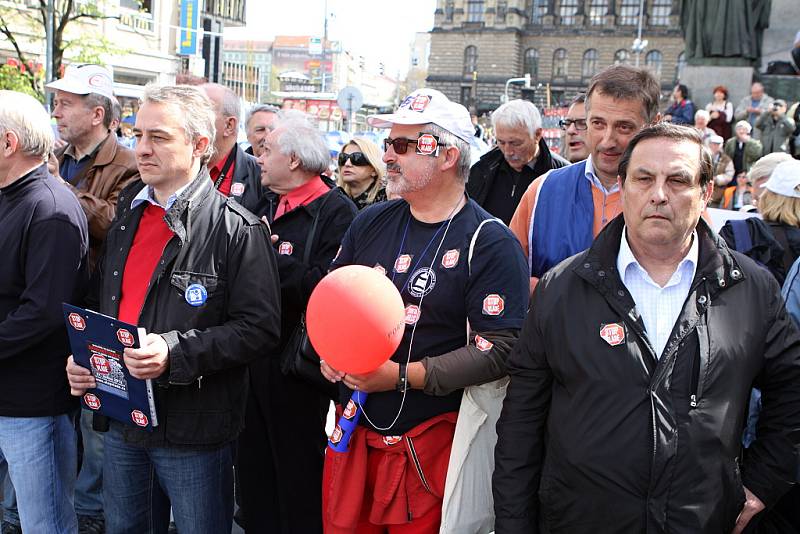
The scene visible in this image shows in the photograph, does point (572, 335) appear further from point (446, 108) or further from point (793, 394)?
point (446, 108)

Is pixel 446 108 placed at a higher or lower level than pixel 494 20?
lower

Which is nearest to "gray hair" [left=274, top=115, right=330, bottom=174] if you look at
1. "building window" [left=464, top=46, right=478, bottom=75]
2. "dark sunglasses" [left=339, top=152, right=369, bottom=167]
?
"dark sunglasses" [left=339, top=152, right=369, bottom=167]

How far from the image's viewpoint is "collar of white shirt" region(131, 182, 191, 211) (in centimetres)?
311

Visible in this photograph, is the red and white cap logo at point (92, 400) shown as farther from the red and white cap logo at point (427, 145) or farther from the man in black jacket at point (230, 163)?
the man in black jacket at point (230, 163)

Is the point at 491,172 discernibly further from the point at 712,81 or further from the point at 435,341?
the point at 712,81

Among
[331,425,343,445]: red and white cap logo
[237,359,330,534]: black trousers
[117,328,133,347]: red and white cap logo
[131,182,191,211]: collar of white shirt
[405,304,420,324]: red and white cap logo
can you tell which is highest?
[131,182,191,211]: collar of white shirt

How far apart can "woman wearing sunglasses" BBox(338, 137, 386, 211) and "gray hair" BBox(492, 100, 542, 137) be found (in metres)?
0.94

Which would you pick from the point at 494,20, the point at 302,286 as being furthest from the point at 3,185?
the point at 494,20

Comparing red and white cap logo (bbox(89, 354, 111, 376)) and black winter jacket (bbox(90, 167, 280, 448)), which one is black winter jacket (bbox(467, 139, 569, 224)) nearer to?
black winter jacket (bbox(90, 167, 280, 448))

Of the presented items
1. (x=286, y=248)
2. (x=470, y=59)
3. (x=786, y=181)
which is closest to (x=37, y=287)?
(x=286, y=248)

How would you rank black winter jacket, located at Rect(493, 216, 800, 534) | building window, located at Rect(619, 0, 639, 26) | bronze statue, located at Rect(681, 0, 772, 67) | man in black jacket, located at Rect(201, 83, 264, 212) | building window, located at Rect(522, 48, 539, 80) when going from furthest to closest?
1. building window, located at Rect(522, 48, 539, 80)
2. building window, located at Rect(619, 0, 639, 26)
3. bronze statue, located at Rect(681, 0, 772, 67)
4. man in black jacket, located at Rect(201, 83, 264, 212)
5. black winter jacket, located at Rect(493, 216, 800, 534)

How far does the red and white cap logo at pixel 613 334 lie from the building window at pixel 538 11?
296 ft

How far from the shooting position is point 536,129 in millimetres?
5652

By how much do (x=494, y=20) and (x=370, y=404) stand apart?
87.9 metres
